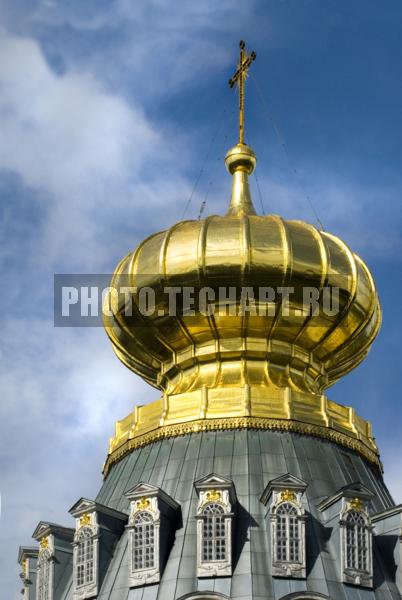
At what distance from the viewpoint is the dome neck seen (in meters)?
48.9

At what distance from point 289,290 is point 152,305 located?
3.23m

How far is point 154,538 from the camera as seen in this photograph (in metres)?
40.0

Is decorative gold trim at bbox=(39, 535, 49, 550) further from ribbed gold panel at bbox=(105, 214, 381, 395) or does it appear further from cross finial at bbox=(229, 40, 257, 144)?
cross finial at bbox=(229, 40, 257, 144)

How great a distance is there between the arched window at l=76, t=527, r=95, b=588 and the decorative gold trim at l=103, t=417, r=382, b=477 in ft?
11.1

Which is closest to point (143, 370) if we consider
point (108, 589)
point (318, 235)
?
point (318, 235)

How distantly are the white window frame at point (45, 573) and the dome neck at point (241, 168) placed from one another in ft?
36.5

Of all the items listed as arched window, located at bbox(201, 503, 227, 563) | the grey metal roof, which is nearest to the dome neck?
the grey metal roof

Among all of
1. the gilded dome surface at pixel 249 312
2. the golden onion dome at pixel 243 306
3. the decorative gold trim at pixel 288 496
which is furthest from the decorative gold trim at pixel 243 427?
the decorative gold trim at pixel 288 496

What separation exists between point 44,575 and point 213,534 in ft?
14.6

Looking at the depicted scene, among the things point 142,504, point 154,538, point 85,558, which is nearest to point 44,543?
point 85,558

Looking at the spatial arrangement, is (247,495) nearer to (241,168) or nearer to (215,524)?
(215,524)

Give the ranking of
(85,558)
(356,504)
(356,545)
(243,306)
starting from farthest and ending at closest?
(243,306) → (85,558) → (356,504) → (356,545)

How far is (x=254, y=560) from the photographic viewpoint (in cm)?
3938

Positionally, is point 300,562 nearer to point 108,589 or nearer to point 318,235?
point 108,589
